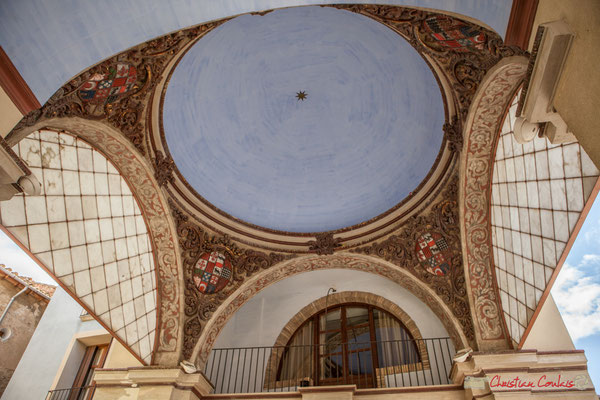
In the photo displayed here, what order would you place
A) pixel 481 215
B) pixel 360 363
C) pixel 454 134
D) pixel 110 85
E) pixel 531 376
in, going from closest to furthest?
pixel 110 85 → pixel 531 376 → pixel 454 134 → pixel 481 215 → pixel 360 363

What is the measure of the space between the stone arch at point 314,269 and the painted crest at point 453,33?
13.7ft

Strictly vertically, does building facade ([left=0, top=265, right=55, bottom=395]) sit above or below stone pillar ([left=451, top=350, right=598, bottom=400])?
above

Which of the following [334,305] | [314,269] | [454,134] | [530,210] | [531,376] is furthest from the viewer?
[334,305]

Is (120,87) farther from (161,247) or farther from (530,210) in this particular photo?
(530,210)

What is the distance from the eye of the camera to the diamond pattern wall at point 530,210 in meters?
4.76

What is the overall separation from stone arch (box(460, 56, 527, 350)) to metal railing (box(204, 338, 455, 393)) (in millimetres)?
1101

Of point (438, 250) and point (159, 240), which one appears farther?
point (159, 240)

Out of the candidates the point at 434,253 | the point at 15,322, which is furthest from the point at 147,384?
the point at 434,253

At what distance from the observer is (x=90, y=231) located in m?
6.50

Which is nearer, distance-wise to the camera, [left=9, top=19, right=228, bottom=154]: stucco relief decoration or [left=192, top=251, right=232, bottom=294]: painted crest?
[left=9, top=19, right=228, bottom=154]: stucco relief decoration

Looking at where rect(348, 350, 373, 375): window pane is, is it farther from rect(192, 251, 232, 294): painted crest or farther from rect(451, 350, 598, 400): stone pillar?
rect(192, 251, 232, 294): painted crest

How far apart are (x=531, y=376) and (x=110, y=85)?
6.62 meters

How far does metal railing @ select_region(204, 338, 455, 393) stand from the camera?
7.50 meters

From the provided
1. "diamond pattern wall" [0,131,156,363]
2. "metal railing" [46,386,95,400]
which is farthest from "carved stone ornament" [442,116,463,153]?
"metal railing" [46,386,95,400]
